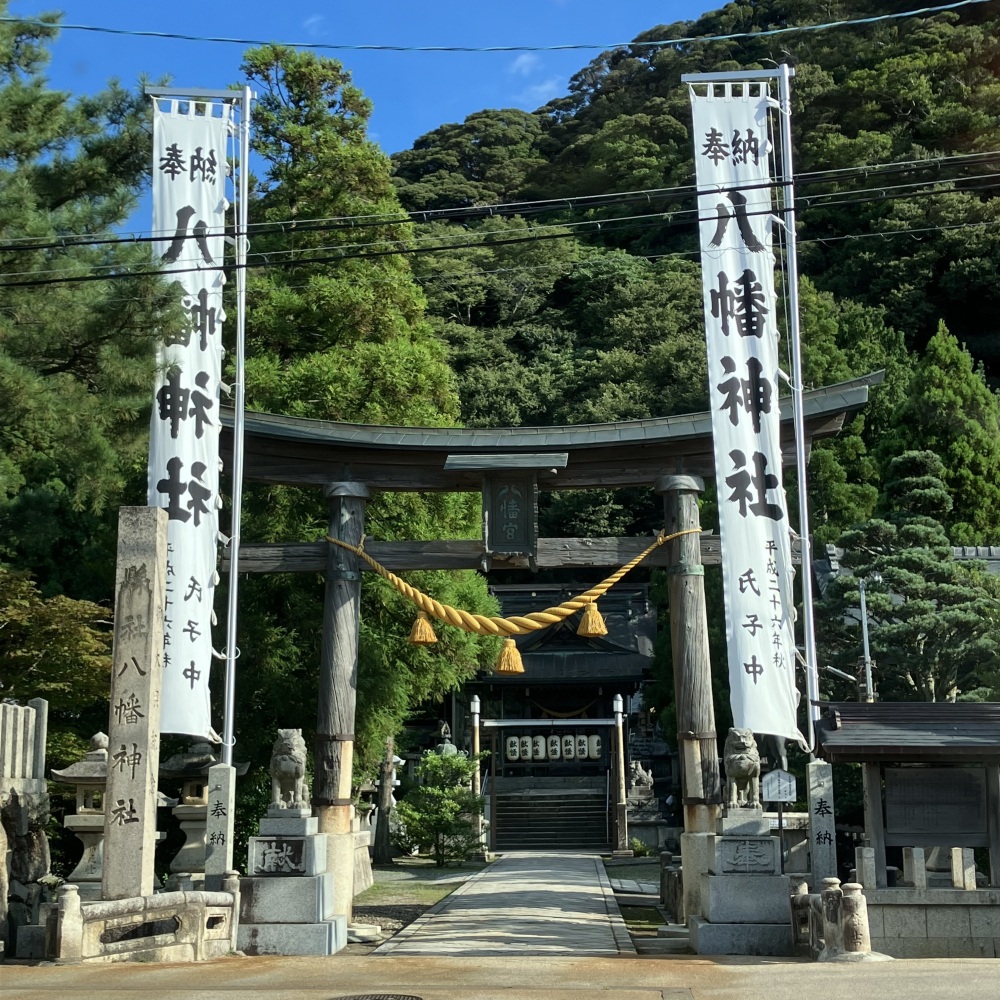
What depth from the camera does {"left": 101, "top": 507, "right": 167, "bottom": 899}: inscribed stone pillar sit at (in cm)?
1052

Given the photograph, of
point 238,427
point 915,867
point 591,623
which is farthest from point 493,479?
point 915,867

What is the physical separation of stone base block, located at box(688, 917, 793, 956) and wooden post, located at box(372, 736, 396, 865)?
14.9 m

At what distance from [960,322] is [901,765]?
32621mm

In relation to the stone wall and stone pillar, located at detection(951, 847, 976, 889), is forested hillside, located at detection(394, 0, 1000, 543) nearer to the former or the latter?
stone pillar, located at detection(951, 847, 976, 889)

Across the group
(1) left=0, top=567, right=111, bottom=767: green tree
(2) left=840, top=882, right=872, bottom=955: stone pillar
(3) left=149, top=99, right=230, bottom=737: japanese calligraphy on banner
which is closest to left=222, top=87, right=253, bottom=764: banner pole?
(3) left=149, top=99, right=230, bottom=737: japanese calligraphy on banner

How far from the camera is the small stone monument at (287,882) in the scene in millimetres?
12562

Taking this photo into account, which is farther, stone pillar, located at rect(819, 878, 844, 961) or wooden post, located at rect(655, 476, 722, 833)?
wooden post, located at rect(655, 476, 722, 833)

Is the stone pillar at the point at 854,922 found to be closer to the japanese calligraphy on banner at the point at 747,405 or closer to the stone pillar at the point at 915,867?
the japanese calligraphy on banner at the point at 747,405

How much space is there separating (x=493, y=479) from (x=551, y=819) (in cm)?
1950

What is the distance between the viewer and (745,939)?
Result: 12.1 metres

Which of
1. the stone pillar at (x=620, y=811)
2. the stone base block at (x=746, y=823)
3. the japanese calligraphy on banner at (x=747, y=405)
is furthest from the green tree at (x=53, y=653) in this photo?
the stone pillar at (x=620, y=811)

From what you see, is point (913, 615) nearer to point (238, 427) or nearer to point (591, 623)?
point (591, 623)

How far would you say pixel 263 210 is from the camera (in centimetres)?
2467

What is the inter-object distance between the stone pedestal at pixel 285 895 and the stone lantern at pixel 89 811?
6.36ft
